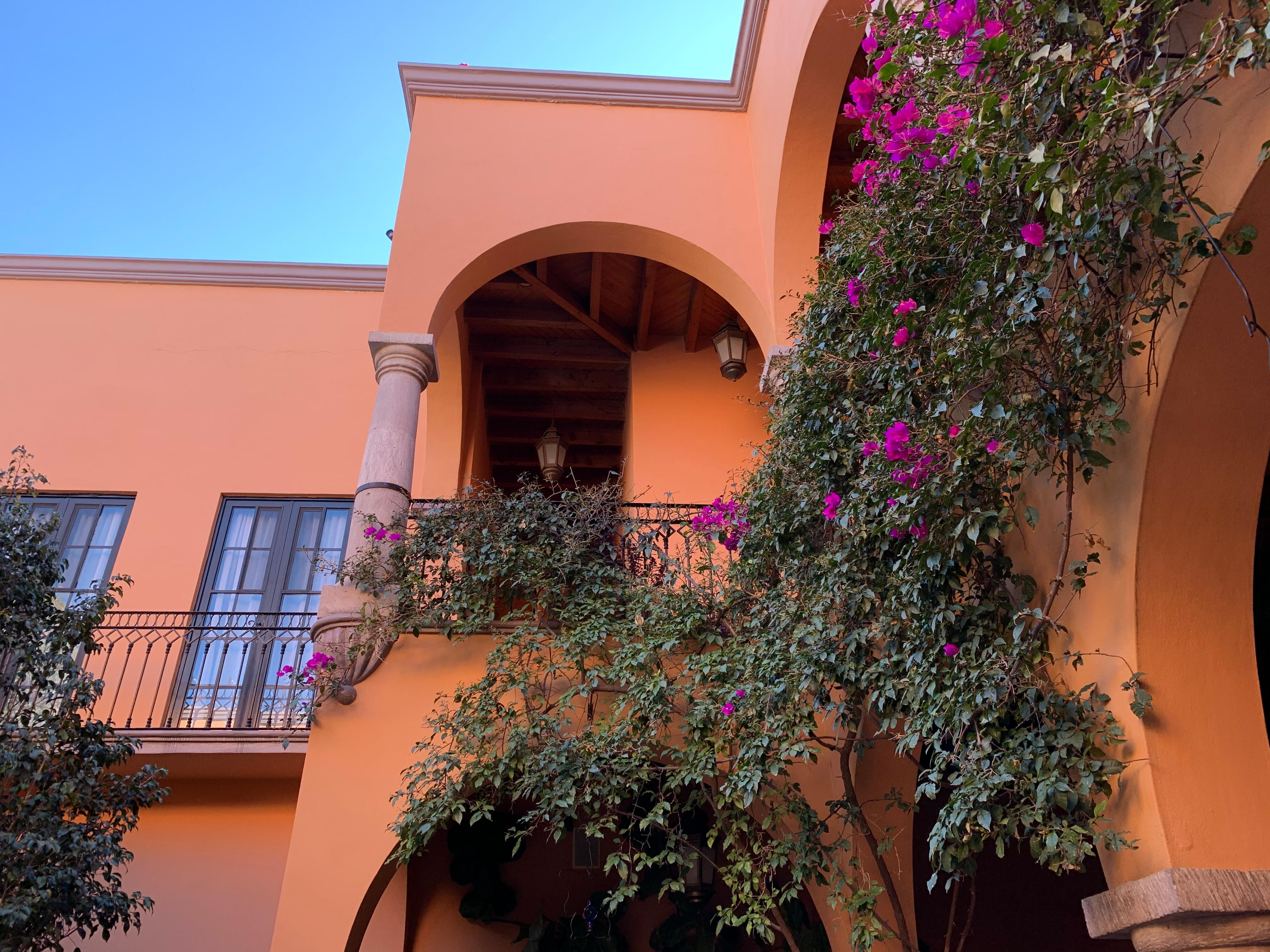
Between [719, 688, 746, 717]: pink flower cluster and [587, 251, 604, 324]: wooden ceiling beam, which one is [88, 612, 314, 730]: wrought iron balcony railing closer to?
[587, 251, 604, 324]: wooden ceiling beam

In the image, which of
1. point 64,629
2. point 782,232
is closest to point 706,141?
point 782,232

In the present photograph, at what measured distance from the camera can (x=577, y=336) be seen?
33.3 feet

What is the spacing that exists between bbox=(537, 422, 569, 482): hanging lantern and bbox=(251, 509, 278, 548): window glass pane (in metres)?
2.65

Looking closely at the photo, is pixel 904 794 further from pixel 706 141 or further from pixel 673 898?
pixel 706 141

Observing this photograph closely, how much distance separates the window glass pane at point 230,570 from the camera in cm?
902

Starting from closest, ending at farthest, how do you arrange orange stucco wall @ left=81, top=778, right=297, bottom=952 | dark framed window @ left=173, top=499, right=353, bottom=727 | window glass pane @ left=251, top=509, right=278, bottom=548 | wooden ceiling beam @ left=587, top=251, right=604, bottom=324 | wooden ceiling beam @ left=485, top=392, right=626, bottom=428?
orange stucco wall @ left=81, top=778, right=297, bottom=952, dark framed window @ left=173, top=499, right=353, bottom=727, wooden ceiling beam @ left=587, top=251, right=604, bottom=324, window glass pane @ left=251, top=509, right=278, bottom=548, wooden ceiling beam @ left=485, top=392, right=626, bottom=428

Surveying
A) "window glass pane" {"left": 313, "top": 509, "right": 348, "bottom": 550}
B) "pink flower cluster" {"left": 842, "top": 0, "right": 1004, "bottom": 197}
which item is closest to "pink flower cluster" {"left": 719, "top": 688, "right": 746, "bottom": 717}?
"pink flower cluster" {"left": 842, "top": 0, "right": 1004, "bottom": 197}

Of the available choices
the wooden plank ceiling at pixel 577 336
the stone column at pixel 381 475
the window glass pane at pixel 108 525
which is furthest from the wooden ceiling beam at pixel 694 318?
the window glass pane at pixel 108 525

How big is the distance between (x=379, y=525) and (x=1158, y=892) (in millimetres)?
4503

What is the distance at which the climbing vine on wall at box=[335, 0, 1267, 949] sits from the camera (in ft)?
9.98

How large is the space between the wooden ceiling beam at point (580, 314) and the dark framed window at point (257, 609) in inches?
109

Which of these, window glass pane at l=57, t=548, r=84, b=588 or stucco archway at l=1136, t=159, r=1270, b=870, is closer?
stucco archway at l=1136, t=159, r=1270, b=870

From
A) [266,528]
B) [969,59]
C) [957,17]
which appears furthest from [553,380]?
[957,17]

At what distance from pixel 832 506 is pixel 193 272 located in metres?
8.75
